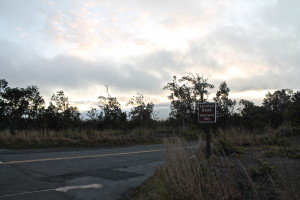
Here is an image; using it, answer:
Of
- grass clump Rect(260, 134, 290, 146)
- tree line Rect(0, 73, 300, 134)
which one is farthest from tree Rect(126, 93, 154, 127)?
grass clump Rect(260, 134, 290, 146)

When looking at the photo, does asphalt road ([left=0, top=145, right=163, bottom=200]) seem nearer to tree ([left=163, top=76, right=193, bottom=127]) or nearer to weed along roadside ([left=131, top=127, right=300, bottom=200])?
weed along roadside ([left=131, top=127, right=300, bottom=200])

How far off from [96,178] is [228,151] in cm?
441

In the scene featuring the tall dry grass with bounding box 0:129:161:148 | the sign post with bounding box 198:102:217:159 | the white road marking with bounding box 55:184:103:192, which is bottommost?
the white road marking with bounding box 55:184:103:192

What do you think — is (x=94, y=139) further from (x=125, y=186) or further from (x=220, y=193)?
(x=220, y=193)

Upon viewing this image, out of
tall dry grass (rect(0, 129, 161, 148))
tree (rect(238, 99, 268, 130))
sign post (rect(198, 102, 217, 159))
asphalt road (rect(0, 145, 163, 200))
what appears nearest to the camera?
asphalt road (rect(0, 145, 163, 200))

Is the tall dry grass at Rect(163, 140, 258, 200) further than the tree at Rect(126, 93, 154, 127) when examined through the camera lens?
No

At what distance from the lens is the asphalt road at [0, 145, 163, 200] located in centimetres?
651

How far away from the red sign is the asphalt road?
7.24 feet

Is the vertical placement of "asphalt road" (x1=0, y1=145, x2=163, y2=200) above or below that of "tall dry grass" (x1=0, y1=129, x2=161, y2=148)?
below

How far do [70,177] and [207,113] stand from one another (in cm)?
456

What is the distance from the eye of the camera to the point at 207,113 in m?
9.29

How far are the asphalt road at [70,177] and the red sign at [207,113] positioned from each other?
2.21 metres

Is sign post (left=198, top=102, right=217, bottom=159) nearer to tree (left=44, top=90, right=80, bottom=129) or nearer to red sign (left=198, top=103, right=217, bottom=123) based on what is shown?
red sign (left=198, top=103, right=217, bottom=123)

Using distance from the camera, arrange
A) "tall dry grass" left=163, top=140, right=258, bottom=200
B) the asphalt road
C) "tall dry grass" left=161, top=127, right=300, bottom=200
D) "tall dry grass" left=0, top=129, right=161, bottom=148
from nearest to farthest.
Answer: "tall dry grass" left=161, top=127, right=300, bottom=200, "tall dry grass" left=163, top=140, right=258, bottom=200, the asphalt road, "tall dry grass" left=0, top=129, right=161, bottom=148
